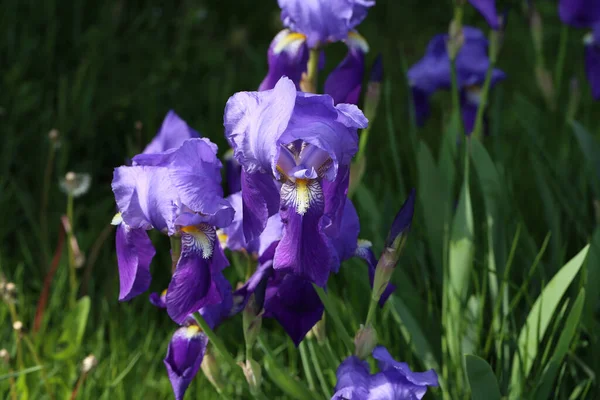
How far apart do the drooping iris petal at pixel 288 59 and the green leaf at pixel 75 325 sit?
747 mm

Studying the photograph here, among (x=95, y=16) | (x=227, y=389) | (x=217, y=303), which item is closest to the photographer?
(x=217, y=303)

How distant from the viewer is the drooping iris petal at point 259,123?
3.90ft

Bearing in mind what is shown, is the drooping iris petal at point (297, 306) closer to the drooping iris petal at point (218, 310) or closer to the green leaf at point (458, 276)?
the drooping iris petal at point (218, 310)

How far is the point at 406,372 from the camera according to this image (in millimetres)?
1340

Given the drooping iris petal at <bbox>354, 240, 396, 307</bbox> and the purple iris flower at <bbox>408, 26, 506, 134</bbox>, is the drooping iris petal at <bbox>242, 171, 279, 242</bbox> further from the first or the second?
the purple iris flower at <bbox>408, 26, 506, 134</bbox>

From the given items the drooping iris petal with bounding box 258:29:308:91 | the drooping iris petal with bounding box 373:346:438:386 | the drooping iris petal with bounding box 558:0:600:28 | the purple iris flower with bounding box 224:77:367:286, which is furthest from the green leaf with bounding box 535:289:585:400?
the drooping iris petal with bounding box 558:0:600:28

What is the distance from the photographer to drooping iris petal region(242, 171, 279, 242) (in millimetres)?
1274

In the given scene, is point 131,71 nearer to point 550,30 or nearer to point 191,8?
point 191,8

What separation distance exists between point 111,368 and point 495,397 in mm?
920

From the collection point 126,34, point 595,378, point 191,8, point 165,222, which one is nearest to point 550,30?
point 191,8

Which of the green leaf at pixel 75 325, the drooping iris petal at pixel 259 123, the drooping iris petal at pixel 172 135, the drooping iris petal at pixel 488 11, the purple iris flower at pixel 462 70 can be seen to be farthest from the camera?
the purple iris flower at pixel 462 70

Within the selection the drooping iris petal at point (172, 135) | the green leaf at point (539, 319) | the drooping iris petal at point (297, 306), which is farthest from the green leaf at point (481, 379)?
the drooping iris petal at point (172, 135)

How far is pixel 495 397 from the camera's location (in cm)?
146

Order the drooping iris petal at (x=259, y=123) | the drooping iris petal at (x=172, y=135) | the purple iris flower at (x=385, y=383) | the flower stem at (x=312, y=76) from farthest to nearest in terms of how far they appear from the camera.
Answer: the flower stem at (x=312, y=76), the drooping iris petal at (x=172, y=135), the purple iris flower at (x=385, y=383), the drooping iris petal at (x=259, y=123)
